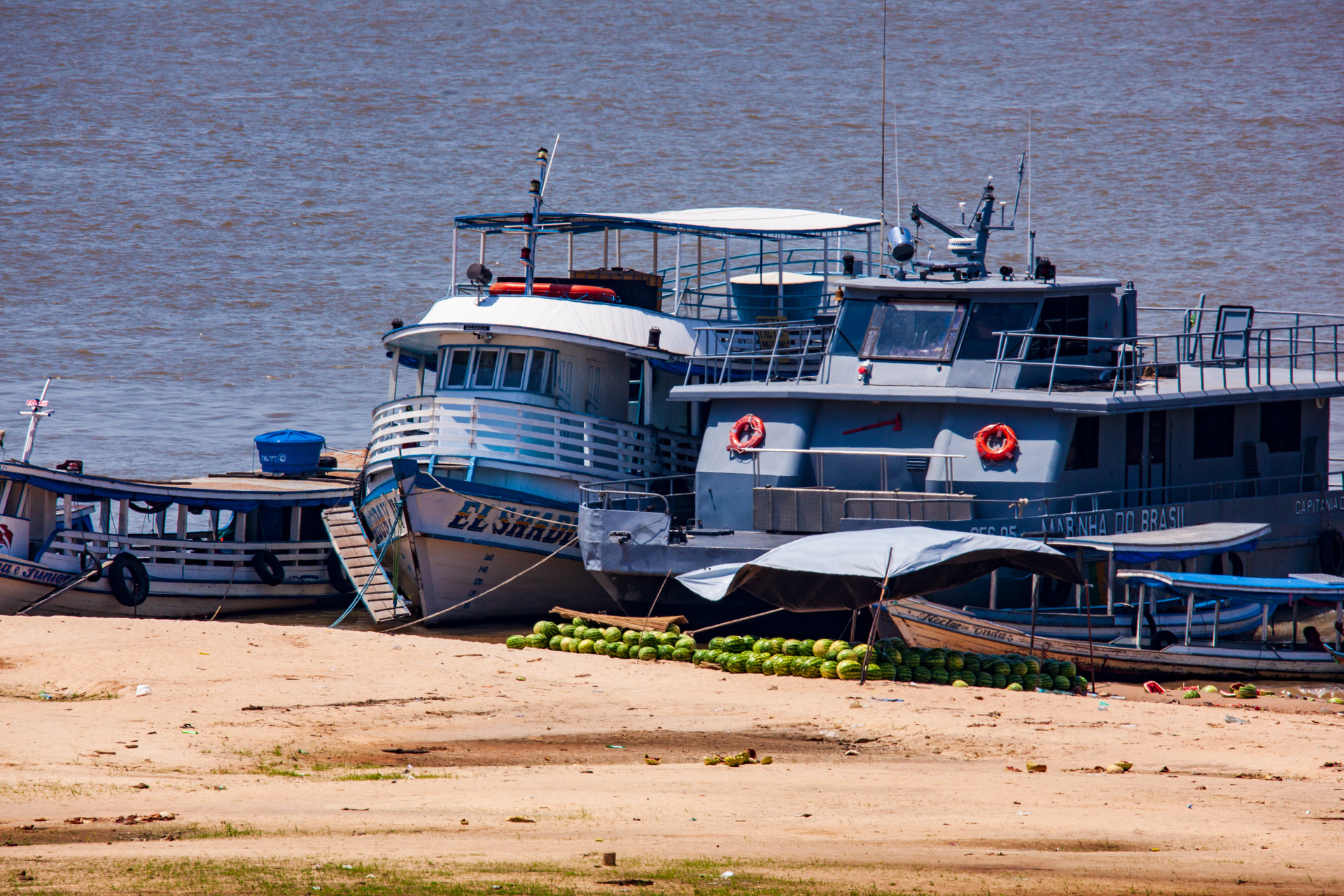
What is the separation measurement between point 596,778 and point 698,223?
1350cm

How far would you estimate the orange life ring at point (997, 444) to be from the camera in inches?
760

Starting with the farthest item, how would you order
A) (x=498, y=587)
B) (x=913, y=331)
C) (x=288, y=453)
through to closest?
(x=288, y=453) < (x=498, y=587) < (x=913, y=331)

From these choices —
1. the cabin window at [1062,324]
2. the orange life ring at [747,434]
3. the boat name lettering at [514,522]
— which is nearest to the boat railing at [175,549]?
the boat name lettering at [514,522]

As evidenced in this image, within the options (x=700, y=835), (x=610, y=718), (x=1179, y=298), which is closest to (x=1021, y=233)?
(x=1179, y=298)

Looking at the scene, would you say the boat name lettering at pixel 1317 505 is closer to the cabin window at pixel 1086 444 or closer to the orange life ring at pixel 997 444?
the cabin window at pixel 1086 444

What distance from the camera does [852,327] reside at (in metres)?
21.6

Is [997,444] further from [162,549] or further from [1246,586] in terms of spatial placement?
[162,549]

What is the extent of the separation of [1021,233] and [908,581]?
43112mm

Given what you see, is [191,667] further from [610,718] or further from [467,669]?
[610,718]

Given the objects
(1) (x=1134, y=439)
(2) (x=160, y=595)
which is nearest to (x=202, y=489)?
(2) (x=160, y=595)

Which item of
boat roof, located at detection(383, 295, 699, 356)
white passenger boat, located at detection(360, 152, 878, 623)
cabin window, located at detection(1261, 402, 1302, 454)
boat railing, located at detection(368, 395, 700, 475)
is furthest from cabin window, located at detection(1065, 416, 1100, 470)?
boat railing, located at detection(368, 395, 700, 475)

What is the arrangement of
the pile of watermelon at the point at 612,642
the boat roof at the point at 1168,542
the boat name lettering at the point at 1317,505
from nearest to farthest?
the boat roof at the point at 1168,542, the pile of watermelon at the point at 612,642, the boat name lettering at the point at 1317,505

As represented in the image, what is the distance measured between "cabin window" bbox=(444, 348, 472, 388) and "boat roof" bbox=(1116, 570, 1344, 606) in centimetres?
958

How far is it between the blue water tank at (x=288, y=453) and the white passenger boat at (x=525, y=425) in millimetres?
3190
